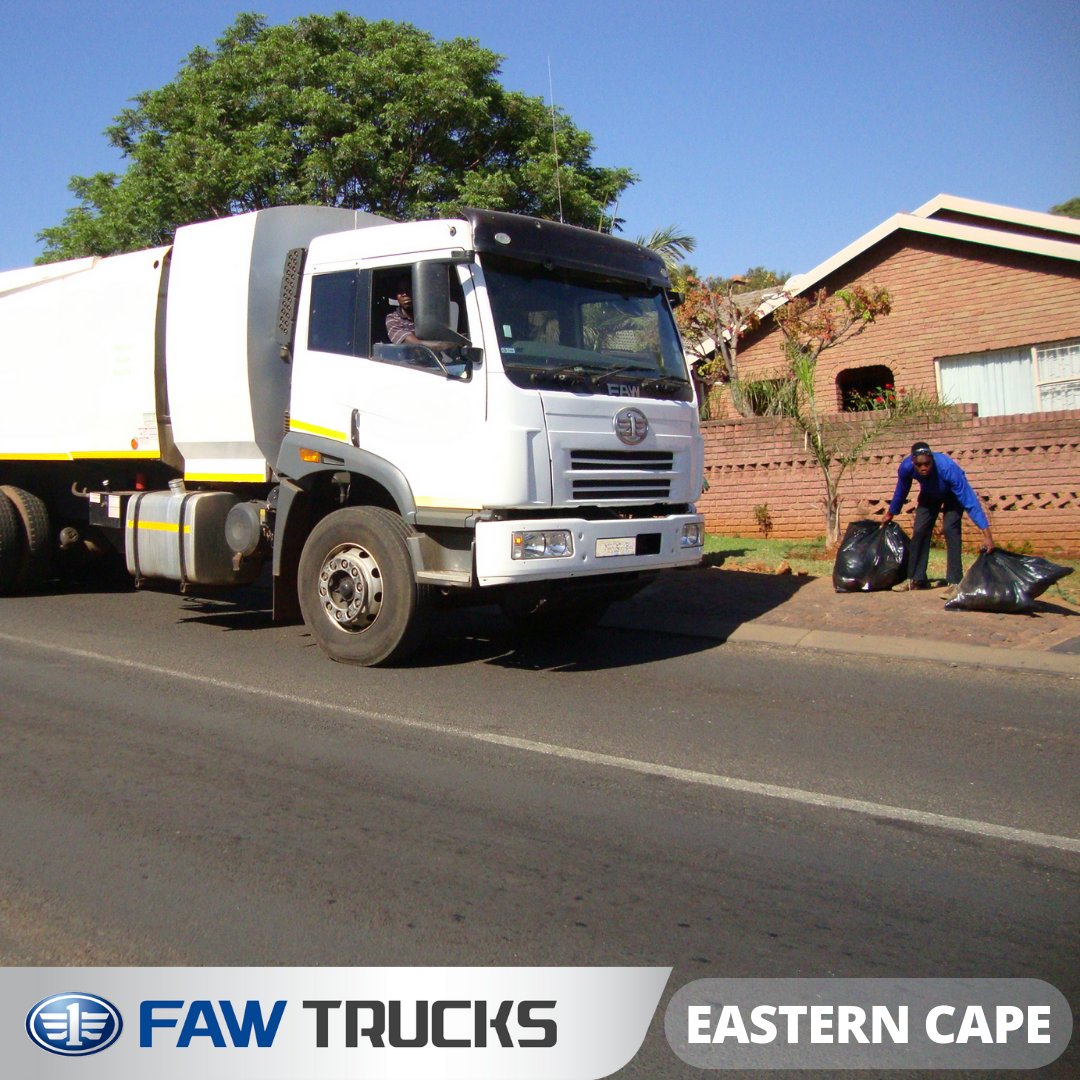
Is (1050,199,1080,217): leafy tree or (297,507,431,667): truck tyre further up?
(1050,199,1080,217): leafy tree

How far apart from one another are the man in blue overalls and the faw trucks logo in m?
3.33

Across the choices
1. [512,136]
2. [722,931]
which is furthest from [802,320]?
[722,931]

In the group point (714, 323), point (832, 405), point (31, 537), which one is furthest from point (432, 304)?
point (832, 405)

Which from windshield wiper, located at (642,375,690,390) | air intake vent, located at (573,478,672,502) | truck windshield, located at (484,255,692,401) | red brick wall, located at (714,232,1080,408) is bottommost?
air intake vent, located at (573,478,672,502)

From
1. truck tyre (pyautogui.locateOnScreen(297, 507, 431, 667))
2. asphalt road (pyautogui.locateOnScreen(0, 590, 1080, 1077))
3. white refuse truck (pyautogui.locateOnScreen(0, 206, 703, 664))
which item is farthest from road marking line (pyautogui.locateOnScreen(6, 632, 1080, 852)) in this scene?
white refuse truck (pyautogui.locateOnScreen(0, 206, 703, 664))

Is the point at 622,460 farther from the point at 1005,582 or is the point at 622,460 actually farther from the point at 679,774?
the point at 1005,582

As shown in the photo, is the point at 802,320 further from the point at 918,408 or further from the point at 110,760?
the point at 110,760

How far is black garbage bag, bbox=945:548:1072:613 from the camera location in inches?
360

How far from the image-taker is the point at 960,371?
17547 millimetres

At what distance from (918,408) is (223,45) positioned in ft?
47.3

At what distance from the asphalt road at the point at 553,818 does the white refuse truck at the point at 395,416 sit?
805 millimetres

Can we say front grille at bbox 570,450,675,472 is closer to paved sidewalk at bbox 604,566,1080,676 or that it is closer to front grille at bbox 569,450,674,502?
front grille at bbox 569,450,674,502

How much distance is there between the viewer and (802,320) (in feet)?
53.5

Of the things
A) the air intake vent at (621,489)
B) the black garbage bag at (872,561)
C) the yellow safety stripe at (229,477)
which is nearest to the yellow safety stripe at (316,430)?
the yellow safety stripe at (229,477)
